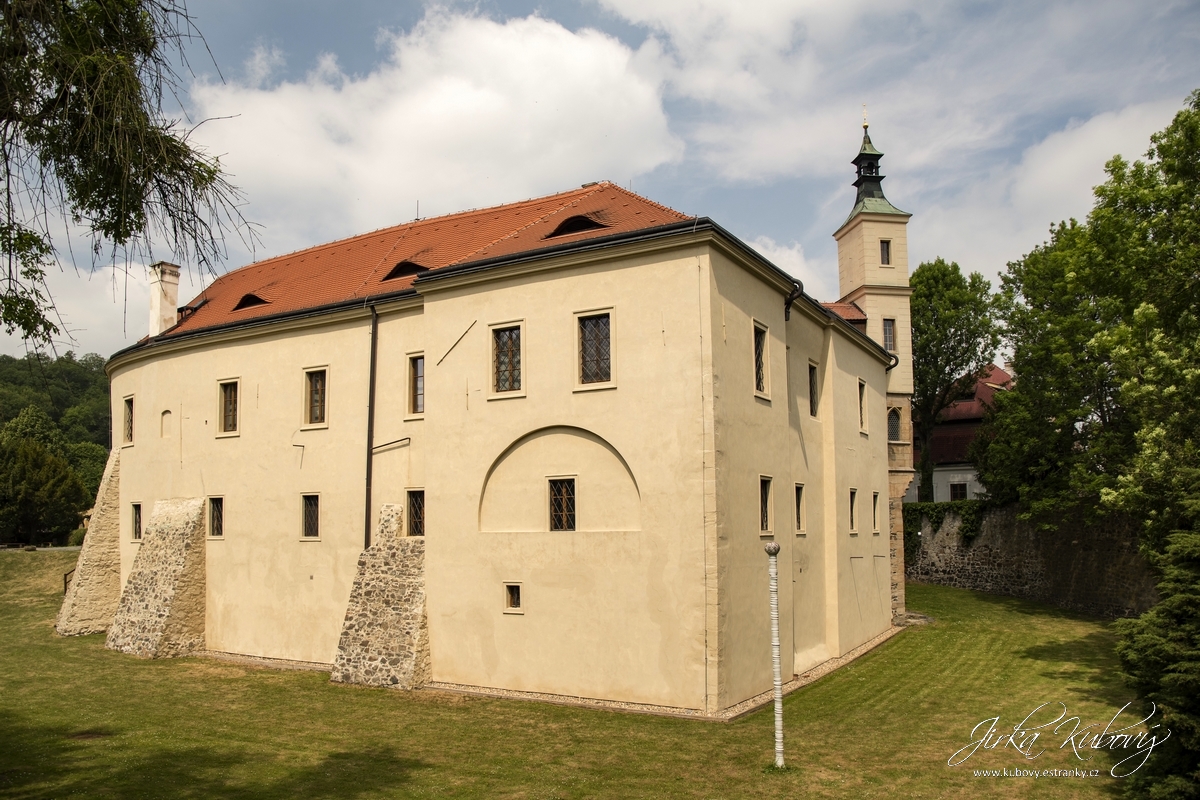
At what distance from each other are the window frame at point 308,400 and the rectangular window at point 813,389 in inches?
427

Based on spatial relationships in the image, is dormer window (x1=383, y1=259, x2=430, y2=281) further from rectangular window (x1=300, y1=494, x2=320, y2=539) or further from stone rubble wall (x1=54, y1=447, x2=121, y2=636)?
stone rubble wall (x1=54, y1=447, x2=121, y2=636)

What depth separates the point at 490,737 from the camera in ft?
41.1

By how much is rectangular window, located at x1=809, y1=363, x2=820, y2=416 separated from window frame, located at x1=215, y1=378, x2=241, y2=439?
1346 cm

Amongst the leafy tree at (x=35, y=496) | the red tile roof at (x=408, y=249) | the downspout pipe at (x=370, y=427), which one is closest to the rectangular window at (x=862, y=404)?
the red tile roof at (x=408, y=249)

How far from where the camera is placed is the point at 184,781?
34.4 ft

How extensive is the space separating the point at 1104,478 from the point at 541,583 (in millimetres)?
14057

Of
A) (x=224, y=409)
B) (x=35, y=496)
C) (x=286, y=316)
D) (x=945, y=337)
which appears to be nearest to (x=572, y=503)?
(x=286, y=316)

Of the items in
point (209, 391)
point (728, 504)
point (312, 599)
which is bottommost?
point (312, 599)

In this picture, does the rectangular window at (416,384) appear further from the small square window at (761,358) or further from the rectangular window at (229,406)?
the small square window at (761,358)

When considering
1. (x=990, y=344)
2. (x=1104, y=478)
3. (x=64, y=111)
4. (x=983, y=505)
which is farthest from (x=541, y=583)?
(x=990, y=344)

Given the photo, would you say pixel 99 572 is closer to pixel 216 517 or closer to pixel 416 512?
pixel 216 517

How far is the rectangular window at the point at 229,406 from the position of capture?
21.0m

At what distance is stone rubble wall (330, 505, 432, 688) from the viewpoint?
1611 centimetres

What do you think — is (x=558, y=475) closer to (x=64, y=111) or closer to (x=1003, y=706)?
(x=1003, y=706)
